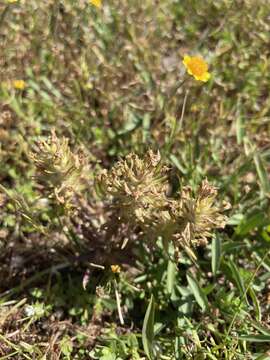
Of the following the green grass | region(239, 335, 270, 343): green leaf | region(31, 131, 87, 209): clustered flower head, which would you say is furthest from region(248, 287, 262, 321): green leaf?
region(31, 131, 87, 209): clustered flower head

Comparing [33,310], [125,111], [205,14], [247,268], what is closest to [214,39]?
[205,14]

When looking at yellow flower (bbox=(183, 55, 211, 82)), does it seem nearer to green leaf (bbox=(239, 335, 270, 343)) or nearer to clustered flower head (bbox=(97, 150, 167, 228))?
clustered flower head (bbox=(97, 150, 167, 228))

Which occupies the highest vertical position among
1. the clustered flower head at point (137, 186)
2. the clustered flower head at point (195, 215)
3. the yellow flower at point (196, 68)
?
the yellow flower at point (196, 68)

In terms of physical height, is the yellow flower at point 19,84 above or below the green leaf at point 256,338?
above

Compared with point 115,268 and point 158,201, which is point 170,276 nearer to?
point 115,268

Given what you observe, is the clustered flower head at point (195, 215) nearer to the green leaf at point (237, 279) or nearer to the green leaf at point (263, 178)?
the green leaf at point (237, 279)

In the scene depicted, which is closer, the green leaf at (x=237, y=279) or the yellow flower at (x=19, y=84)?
the green leaf at (x=237, y=279)

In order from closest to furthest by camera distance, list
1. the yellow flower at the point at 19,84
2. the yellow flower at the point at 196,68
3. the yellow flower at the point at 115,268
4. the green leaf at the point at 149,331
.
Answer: the green leaf at the point at 149,331 < the yellow flower at the point at 115,268 < the yellow flower at the point at 196,68 < the yellow flower at the point at 19,84

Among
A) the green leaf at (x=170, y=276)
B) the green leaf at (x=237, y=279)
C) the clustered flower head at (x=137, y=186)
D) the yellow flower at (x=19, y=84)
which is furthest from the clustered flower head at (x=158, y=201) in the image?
the yellow flower at (x=19, y=84)
